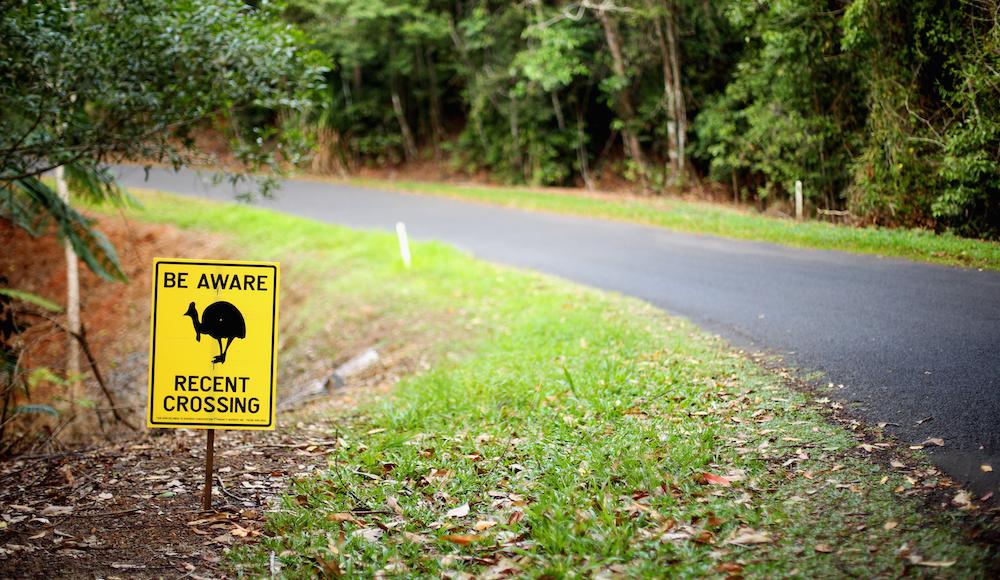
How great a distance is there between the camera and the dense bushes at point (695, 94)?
26.5ft

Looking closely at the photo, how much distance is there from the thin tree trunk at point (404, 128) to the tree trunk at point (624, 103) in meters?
10.3

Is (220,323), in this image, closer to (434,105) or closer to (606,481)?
(606,481)

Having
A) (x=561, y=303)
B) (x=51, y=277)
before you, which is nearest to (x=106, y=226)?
(x=51, y=277)

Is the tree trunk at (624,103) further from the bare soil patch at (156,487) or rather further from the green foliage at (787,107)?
the bare soil patch at (156,487)

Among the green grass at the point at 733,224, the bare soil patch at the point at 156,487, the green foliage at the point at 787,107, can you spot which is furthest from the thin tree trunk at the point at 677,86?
the bare soil patch at the point at 156,487

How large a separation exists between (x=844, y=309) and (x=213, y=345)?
21.6ft

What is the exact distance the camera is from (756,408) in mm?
6477

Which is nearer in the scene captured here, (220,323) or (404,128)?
(220,323)

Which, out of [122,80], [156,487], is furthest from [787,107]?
[156,487]

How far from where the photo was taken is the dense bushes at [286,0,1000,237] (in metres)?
8.09

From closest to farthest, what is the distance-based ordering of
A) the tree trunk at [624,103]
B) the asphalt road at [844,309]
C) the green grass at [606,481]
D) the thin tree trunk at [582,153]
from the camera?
1. the green grass at [606,481]
2. the asphalt road at [844,309]
3. the tree trunk at [624,103]
4. the thin tree trunk at [582,153]

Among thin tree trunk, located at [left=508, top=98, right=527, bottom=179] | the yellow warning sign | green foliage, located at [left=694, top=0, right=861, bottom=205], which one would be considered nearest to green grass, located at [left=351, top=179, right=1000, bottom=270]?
green foliage, located at [left=694, top=0, right=861, bottom=205]

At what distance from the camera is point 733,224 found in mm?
14562

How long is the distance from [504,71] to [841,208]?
15.0 m
